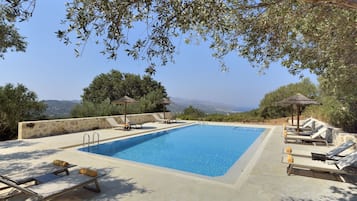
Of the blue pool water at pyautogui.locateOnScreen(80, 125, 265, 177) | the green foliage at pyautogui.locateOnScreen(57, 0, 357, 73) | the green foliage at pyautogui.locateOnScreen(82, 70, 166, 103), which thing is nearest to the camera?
the green foliage at pyautogui.locateOnScreen(57, 0, 357, 73)

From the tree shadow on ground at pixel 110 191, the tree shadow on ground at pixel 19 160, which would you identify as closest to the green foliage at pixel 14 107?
the tree shadow on ground at pixel 19 160

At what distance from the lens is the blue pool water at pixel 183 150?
768 cm

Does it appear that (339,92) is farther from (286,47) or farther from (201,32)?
(201,32)

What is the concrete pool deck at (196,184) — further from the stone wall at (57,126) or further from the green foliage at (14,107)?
the green foliage at (14,107)

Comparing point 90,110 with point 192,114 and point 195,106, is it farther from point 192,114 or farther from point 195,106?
point 195,106

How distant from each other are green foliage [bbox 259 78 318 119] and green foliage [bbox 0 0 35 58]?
21.1m

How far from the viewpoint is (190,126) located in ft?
59.3

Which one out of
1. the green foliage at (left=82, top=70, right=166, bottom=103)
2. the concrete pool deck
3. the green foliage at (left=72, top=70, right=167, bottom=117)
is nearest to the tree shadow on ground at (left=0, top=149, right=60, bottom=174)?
the concrete pool deck

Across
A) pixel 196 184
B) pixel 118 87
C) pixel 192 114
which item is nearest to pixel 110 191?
pixel 196 184

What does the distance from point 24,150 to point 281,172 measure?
→ 28.9 ft

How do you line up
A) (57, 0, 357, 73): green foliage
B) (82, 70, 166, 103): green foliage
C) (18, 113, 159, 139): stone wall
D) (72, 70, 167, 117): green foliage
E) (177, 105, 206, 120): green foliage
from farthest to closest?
(82, 70, 166, 103): green foliage
(72, 70, 167, 117): green foliage
(177, 105, 206, 120): green foliage
(18, 113, 159, 139): stone wall
(57, 0, 357, 73): green foliage

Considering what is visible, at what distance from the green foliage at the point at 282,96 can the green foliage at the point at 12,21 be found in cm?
2112

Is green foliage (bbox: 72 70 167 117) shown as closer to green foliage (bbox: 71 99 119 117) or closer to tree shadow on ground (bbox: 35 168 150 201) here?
green foliage (bbox: 71 99 119 117)

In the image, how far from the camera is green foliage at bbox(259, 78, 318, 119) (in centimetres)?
2214
